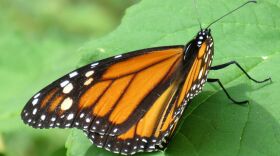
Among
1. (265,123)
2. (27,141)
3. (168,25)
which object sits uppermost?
(168,25)

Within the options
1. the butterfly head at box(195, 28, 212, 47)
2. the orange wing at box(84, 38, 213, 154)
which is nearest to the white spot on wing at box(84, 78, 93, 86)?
the orange wing at box(84, 38, 213, 154)

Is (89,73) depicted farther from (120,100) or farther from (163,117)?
(163,117)

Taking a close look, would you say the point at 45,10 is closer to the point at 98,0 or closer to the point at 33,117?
the point at 98,0

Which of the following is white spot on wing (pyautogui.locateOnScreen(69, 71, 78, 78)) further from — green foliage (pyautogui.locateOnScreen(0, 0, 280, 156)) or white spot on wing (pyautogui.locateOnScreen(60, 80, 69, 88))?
green foliage (pyautogui.locateOnScreen(0, 0, 280, 156))

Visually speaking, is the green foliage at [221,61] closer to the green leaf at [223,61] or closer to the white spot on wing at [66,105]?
the green leaf at [223,61]

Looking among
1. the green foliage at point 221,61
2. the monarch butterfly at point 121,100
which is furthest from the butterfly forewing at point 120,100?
the green foliage at point 221,61

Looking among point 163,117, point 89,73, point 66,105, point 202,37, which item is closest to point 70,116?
point 66,105

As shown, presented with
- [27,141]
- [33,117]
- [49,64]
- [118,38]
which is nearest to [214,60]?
[118,38]
